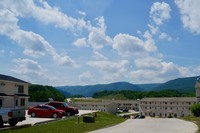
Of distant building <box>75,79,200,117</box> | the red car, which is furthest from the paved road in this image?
distant building <box>75,79,200,117</box>

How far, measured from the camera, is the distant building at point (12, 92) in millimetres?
47403

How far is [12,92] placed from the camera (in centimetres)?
5006

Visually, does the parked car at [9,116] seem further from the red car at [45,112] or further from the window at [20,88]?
the window at [20,88]

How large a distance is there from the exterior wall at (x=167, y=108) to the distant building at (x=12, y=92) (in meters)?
91.0

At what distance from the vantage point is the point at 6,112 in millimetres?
22375

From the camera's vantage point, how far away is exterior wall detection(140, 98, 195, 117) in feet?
442

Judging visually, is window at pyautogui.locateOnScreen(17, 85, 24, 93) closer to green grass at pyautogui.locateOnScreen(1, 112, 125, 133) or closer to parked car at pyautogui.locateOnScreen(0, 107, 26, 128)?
green grass at pyautogui.locateOnScreen(1, 112, 125, 133)

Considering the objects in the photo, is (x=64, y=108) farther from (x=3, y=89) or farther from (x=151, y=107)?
(x=151, y=107)

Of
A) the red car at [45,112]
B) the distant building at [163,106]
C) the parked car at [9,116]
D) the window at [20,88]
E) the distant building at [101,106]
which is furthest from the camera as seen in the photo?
the distant building at [163,106]

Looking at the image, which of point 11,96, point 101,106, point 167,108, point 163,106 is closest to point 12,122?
point 11,96

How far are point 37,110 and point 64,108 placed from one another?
4.55 m

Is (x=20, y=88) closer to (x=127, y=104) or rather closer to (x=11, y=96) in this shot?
(x=11, y=96)

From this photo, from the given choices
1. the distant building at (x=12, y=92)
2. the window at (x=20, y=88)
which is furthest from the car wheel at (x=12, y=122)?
the window at (x=20, y=88)

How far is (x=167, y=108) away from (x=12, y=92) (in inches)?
3837
